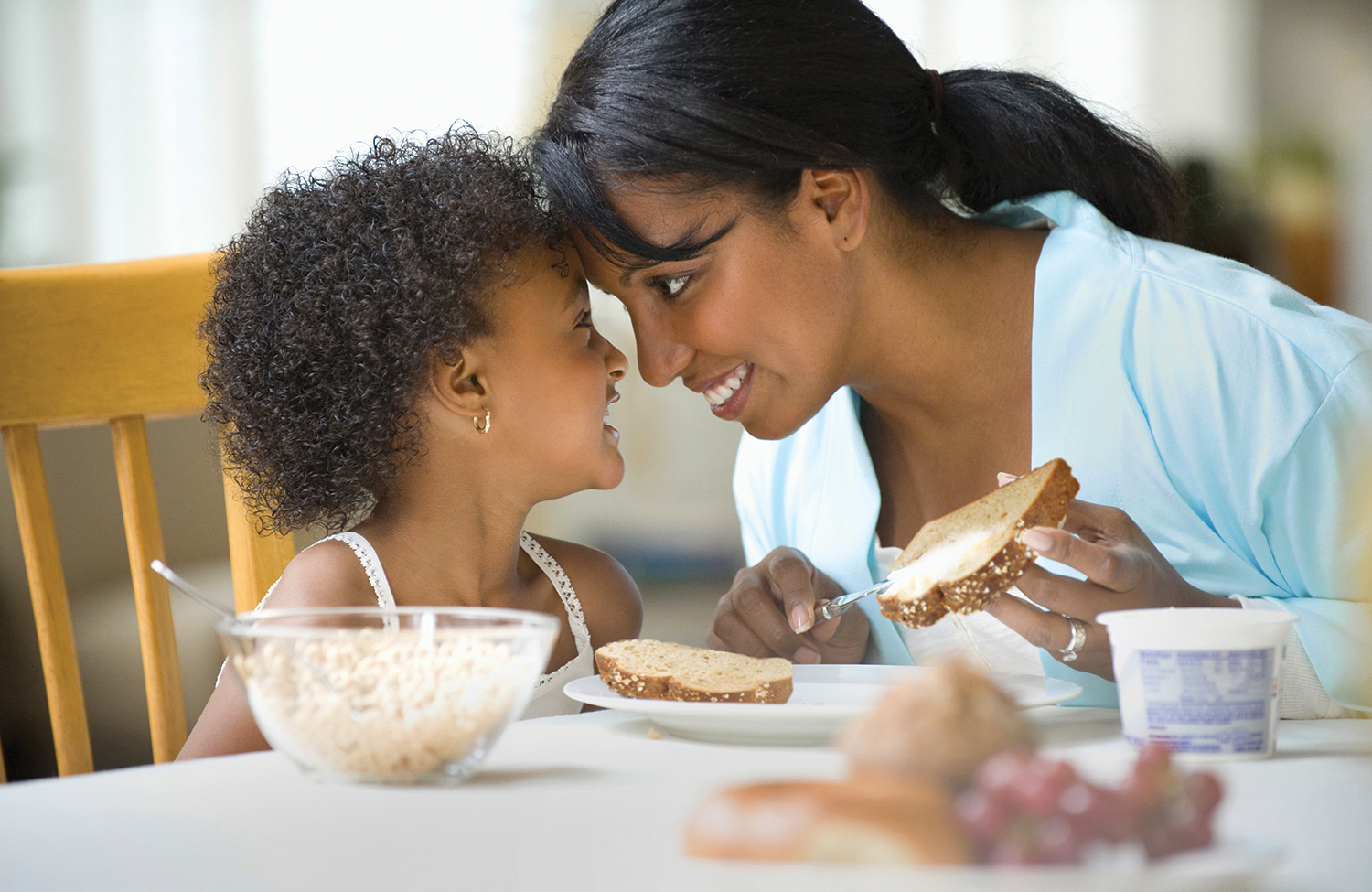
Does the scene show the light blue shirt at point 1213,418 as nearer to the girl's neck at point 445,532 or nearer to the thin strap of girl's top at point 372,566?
the girl's neck at point 445,532

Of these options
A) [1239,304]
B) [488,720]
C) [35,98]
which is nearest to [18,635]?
[35,98]

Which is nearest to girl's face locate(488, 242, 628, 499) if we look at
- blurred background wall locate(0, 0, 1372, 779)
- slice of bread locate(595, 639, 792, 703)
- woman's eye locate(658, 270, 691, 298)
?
woman's eye locate(658, 270, 691, 298)

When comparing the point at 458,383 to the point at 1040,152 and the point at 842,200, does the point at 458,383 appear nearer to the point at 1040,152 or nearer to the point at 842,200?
the point at 842,200

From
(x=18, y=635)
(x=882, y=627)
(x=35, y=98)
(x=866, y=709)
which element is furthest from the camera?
(x=35, y=98)

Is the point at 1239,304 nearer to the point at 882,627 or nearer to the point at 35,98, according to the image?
the point at 882,627

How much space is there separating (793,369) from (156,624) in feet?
2.36

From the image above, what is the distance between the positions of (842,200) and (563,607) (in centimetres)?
57

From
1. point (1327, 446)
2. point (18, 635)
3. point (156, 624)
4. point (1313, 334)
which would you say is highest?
point (1313, 334)

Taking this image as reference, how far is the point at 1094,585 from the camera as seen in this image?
0.90 m

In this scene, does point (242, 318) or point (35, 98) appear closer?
point (242, 318)

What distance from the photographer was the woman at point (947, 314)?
1.12 meters

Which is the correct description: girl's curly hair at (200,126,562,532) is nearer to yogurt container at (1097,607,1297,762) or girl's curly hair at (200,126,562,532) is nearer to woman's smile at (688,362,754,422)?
woman's smile at (688,362,754,422)

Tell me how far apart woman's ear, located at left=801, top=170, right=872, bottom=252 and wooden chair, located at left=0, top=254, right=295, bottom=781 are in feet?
2.16

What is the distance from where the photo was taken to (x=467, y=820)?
1.68ft
